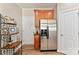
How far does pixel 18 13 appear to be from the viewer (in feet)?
9.22

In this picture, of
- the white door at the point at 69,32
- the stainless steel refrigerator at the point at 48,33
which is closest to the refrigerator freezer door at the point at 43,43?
the stainless steel refrigerator at the point at 48,33

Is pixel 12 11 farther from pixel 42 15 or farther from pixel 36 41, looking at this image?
pixel 36 41

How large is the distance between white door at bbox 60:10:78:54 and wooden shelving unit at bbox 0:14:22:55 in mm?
990

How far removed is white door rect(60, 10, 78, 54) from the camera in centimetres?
275

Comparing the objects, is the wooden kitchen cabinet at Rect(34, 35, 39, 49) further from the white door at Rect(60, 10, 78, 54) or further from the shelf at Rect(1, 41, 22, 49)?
the white door at Rect(60, 10, 78, 54)

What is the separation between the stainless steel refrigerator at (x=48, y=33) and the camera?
2.99 m

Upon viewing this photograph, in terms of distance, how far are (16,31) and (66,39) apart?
42.8 inches

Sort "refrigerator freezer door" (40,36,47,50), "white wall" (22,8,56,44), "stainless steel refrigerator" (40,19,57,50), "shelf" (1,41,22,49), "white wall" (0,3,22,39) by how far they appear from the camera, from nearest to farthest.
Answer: "white wall" (0,3,22,39)
"shelf" (1,41,22,49)
"white wall" (22,8,56,44)
"stainless steel refrigerator" (40,19,57,50)
"refrigerator freezer door" (40,36,47,50)

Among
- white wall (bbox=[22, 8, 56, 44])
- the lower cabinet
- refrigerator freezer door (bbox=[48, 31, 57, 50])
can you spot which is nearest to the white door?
refrigerator freezer door (bbox=[48, 31, 57, 50])

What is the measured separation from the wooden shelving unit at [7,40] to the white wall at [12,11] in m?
0.10

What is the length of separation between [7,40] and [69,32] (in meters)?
1.30

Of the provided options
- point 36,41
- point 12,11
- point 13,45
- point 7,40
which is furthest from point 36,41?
point 12,11

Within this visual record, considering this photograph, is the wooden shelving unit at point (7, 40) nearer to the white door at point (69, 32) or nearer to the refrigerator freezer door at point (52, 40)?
the refrigerator freezer door at point (52, 40)

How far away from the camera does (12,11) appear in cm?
275
